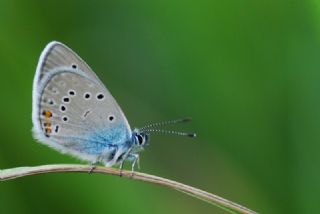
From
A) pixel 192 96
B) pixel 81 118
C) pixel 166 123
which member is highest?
pixel 192 96

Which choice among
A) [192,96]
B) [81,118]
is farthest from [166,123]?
[81,118]

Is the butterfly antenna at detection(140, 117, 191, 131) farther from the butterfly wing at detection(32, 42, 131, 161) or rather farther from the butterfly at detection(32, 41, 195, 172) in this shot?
the butterfly wing at detection(32, 42, 131, 161)

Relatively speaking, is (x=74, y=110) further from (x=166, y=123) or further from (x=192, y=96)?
(x=192, y=96)

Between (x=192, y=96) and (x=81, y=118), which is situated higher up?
(x=192, y=96)

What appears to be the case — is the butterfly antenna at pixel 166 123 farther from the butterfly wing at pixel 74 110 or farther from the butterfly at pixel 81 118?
the butterfly wing at pixel 74 110

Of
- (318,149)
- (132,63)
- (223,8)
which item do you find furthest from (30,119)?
(318,149)

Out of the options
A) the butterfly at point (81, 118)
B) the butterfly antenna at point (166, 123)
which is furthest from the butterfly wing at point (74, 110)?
the butterfly antenna at point (166, 123)
